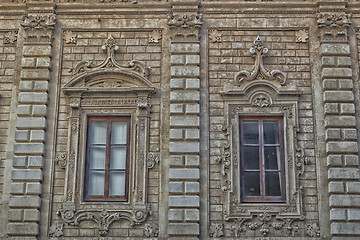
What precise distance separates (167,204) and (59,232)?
7.91ft

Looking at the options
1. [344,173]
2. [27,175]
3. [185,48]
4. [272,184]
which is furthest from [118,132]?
[344,173]

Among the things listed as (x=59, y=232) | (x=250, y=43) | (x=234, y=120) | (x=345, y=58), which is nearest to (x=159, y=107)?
(x=234, y=120)

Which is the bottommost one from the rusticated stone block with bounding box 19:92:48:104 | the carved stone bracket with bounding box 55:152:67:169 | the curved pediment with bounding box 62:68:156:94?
the carved stone bracket with bounding box 55:152:67:169

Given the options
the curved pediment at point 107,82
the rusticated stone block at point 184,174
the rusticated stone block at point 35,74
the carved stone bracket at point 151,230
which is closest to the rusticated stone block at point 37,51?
the rusticated stone block at point 35,74

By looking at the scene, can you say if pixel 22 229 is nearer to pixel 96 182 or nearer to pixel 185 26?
pixel 96 182

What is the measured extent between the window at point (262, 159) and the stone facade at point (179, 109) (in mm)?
170

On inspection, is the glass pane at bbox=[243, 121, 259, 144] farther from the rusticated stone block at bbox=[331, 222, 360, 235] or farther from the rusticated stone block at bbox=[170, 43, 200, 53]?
the rusticated stone block at bbox=[331, 222, 360, 235]

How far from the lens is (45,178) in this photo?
13.7 m

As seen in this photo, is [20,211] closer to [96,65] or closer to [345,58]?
[96,65]

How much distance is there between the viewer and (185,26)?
47.5ft

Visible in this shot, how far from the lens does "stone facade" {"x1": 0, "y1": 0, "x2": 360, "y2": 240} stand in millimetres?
13289

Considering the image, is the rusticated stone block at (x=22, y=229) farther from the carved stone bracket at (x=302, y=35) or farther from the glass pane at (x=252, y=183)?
the carved stone bracket at (x=302, y=35)

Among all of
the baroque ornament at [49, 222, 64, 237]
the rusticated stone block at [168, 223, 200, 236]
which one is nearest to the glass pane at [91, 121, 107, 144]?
the baroque ornament at [49, 222, 64, 237]

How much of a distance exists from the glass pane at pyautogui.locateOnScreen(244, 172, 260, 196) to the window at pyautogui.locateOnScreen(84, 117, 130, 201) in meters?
2.66
